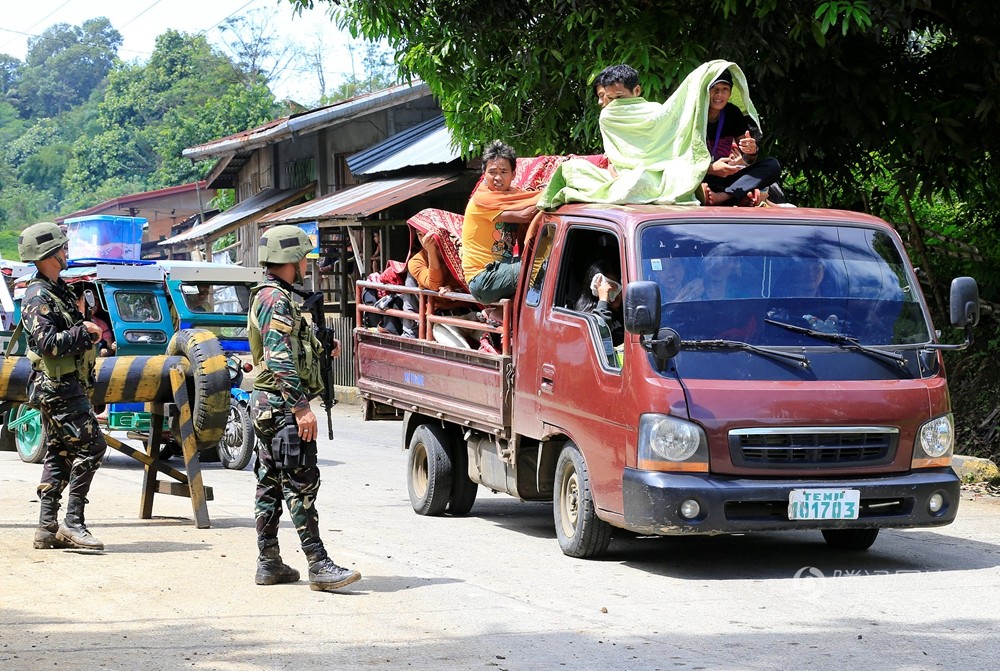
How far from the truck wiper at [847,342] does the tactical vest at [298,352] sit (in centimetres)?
248

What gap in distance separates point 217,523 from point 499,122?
582 centimetres

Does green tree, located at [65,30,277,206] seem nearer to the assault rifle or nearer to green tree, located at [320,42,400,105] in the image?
green tree, located at [320,42,400,105]

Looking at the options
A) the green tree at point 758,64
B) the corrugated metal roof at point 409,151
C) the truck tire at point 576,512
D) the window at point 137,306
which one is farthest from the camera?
Answer: the corrugated metal roof at point 409,151

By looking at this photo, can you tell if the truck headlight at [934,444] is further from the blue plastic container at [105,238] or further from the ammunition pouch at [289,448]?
the blue plastic container at [105,238]

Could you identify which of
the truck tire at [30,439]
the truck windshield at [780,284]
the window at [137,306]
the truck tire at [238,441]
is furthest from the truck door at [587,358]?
the truck tire at [30,439]

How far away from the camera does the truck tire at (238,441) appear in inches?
562

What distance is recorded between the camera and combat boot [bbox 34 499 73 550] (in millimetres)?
Result: 8922

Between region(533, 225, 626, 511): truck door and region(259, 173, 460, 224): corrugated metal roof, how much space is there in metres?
13.6

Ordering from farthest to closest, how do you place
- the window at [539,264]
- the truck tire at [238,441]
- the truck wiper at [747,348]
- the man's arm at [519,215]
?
1. the truck tire at [238,441]
2. the man's arm at [519,215]
3. the window at [539,264]
4. the truck wiper at [747,348]

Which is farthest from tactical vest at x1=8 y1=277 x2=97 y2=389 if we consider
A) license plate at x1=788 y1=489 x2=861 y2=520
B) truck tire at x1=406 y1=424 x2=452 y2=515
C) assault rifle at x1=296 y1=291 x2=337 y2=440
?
license plate at x1=788 y1=489 x2=861 y2=520

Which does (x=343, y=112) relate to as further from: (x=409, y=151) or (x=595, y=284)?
(x=595, y=284)

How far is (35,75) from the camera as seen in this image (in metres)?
123

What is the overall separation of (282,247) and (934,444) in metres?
3.70

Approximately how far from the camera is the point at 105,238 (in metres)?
17.0
